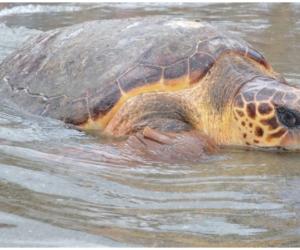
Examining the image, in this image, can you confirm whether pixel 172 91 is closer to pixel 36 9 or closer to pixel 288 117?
pixel 288 117

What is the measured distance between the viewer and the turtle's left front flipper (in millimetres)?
2645

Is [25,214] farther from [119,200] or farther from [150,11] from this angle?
[150,11]

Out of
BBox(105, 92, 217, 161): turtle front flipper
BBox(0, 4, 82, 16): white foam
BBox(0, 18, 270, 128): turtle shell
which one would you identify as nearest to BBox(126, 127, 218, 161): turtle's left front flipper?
BBox(105, 92, 217, 161): turtle front flipper

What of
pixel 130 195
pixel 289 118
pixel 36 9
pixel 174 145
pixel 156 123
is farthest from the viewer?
pixel 36 9

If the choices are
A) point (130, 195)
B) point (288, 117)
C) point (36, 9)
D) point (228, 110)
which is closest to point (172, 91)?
point (228, 110)

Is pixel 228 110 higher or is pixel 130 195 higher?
pixel 228 110

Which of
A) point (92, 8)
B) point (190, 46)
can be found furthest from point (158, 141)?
point (92, 8)

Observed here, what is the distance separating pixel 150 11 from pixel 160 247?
25.5 feet

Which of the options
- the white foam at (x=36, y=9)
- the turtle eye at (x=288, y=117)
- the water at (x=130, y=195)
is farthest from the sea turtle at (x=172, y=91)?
the white foam at (x=36, y=9)

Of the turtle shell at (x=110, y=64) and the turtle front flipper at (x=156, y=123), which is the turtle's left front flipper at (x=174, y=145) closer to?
the turtle front flipper at (x=156, y=123)

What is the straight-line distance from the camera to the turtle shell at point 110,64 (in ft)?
10.2

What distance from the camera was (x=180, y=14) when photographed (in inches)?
340

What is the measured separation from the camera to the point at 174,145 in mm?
2709

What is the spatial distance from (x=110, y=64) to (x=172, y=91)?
1.54ft
